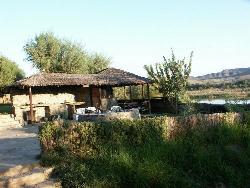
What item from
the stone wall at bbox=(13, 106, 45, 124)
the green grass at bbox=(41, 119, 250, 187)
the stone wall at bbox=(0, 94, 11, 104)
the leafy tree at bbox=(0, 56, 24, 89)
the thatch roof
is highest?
the leafy tree at bbox=(0, 56, 24, 89)

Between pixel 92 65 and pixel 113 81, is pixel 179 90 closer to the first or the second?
pixel 113 81

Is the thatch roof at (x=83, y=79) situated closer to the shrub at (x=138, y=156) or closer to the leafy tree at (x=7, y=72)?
the shrub at (x=138, y=156)

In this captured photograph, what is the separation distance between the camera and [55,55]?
49.5 metres

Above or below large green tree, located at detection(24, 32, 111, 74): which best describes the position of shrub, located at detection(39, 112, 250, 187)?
below

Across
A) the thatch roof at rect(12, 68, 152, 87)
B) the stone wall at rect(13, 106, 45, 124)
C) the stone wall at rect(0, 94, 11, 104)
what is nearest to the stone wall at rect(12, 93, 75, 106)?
the stone wall at rect(13, 106, 45, 124)

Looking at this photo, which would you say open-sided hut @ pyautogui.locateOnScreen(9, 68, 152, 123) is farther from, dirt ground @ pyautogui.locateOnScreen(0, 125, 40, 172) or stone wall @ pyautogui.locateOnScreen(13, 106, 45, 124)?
dirt ground @ pyautogui.locateOnScreen(0, 125, 40, 172)

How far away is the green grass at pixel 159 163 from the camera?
34.3ft

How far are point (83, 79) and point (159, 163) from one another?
62.1ft

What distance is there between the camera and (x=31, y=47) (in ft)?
164

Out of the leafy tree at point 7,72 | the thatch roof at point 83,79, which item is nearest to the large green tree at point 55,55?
the leafy tree at point 7,72

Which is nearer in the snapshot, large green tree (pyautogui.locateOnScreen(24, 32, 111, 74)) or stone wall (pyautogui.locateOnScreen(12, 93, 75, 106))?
stone wall (pyautogui.locateOnScreen(12, 93, 75, 106))

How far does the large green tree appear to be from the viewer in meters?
48.8

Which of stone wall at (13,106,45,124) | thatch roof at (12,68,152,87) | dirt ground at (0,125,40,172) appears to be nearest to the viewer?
dirt ground at (0,125,40,172)

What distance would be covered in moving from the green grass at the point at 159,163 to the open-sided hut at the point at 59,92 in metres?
14.4
